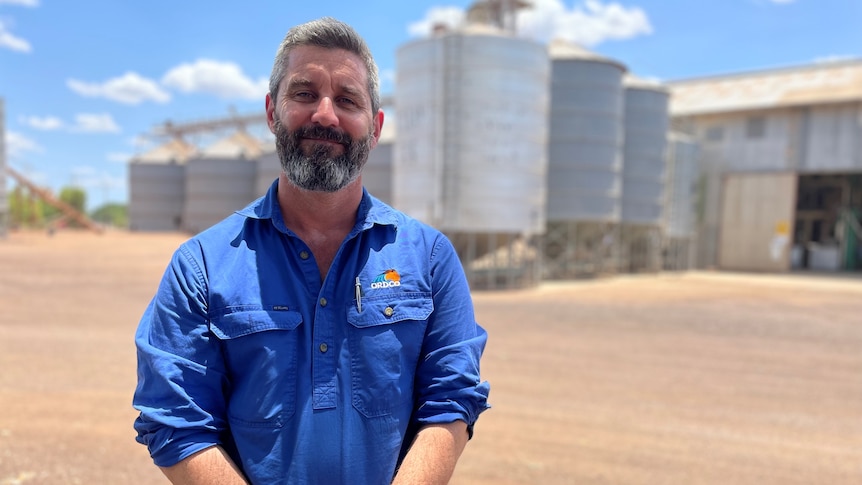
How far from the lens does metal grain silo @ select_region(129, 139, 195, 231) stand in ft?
148

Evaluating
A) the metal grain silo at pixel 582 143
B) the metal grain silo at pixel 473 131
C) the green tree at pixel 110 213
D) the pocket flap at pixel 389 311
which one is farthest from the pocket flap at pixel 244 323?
the green tree at pixel 110 213

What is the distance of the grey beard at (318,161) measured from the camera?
1.83 meters

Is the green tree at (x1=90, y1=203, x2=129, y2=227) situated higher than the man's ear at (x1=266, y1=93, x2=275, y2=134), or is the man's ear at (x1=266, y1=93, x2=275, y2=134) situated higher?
the man's ear at (x1=266, y1=93, x2=275, y2=134)

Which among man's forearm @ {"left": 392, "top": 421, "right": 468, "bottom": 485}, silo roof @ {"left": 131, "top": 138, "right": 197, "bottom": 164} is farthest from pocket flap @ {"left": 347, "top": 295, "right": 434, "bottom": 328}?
silo roof @ {"left": 131, "top": 138, "right": 197, "bottom": 164}

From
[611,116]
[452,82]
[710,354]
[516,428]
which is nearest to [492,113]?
[452,82]

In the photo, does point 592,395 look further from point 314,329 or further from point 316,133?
point 316,133

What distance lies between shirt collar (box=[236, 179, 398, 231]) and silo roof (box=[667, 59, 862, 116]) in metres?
34.6

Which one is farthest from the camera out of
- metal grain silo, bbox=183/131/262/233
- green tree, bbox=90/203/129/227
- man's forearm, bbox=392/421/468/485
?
green tree, bbox=90/203/129/227

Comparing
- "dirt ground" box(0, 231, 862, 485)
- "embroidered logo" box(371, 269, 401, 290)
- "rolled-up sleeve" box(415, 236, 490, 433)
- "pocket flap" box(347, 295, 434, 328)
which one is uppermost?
"embroidered logo" box(371, 269, 401, 290)

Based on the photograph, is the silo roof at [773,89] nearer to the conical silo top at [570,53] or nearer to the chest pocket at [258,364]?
the conical silo top at [570,53]

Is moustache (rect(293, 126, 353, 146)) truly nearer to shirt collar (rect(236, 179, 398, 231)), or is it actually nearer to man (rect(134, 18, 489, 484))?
man (rect(134, 18, 489, 484))

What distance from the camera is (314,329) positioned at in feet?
5.72

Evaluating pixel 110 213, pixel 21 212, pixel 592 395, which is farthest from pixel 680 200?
pixel 110 213

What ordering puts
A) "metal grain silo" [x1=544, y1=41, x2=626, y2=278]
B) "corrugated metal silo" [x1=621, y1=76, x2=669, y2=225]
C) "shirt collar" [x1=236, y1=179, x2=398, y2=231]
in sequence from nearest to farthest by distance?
"shirt collar" [x1=236, y1=179, x2=398, y2=231] → "metal grain silo" [x1=544, y1=41, x2=626, y2=278] → "corrugated metal silo" [x1=621, y1=76, x2=669, y2=225]
